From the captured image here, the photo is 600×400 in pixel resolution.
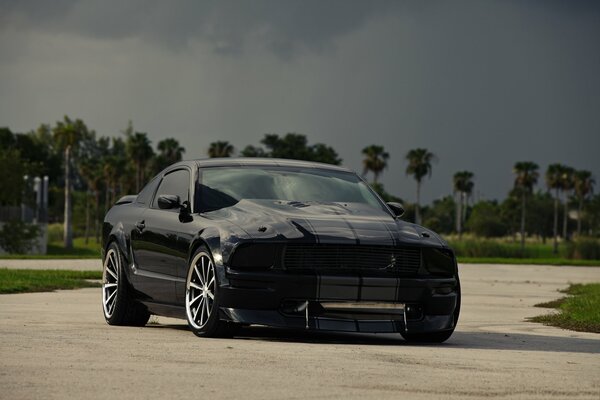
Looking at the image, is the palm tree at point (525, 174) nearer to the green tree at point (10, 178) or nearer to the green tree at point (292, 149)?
the green tree at point (292, 149)

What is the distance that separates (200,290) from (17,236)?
75.2 m

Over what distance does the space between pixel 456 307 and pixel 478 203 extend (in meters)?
187

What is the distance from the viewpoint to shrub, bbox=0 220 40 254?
83500 mm

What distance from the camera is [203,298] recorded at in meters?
11.0

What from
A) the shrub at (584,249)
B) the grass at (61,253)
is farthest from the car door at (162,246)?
the shrub at (584,249)

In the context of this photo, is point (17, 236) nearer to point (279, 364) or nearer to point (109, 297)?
point (109, 297)

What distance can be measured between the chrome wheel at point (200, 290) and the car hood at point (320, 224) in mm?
448

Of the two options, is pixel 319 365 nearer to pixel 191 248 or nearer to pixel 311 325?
pixel 311 325

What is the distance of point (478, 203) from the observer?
19700 cm

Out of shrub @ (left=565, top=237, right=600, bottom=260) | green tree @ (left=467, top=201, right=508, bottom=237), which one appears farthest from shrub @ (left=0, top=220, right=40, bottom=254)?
green tree @ (left=467, top=201, right=508, bottom=237)

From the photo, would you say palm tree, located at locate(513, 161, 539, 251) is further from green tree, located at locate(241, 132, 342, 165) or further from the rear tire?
the rear tire

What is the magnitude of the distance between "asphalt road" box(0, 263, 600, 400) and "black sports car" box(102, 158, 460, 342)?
25cm

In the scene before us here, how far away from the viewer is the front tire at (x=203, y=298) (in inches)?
422

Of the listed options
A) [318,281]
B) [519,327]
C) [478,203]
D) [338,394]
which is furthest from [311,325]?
[478,203]
